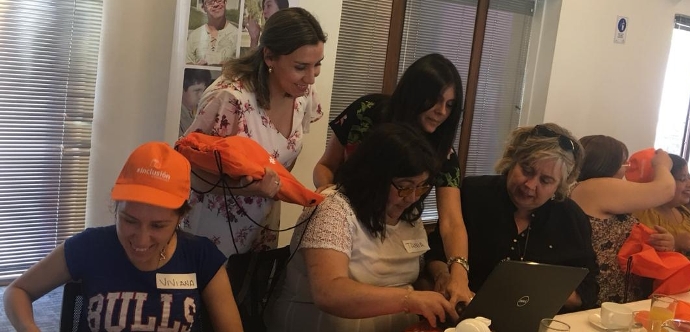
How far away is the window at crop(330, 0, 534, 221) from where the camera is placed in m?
4.14

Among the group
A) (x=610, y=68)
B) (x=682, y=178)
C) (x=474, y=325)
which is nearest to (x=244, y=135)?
(x=474, y=325)

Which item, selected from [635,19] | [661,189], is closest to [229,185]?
[661,189]

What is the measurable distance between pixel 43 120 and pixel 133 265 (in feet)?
6.37

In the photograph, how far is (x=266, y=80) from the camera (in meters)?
2.25

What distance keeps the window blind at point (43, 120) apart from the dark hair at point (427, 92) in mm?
1733

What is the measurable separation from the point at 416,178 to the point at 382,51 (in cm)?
244

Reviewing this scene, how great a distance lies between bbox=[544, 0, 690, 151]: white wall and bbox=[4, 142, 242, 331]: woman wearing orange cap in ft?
12.9

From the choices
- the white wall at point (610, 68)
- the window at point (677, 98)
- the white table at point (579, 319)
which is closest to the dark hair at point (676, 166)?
the white table at point (579, 319)

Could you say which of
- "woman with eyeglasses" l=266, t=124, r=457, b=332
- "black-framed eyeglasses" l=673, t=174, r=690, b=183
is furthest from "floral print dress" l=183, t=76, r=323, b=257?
"black-framed eyeglasses" l=673, t=174, r=690, b=183

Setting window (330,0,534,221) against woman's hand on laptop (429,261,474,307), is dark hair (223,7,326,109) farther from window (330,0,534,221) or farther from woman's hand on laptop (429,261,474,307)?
window (330,0,534,221)

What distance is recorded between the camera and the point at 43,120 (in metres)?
3.26

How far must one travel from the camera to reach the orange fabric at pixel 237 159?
189 centimetres

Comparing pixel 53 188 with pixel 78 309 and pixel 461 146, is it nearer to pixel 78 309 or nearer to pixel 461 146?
pixel 78 309

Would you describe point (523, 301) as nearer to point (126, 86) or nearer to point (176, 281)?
point (176, 281)
